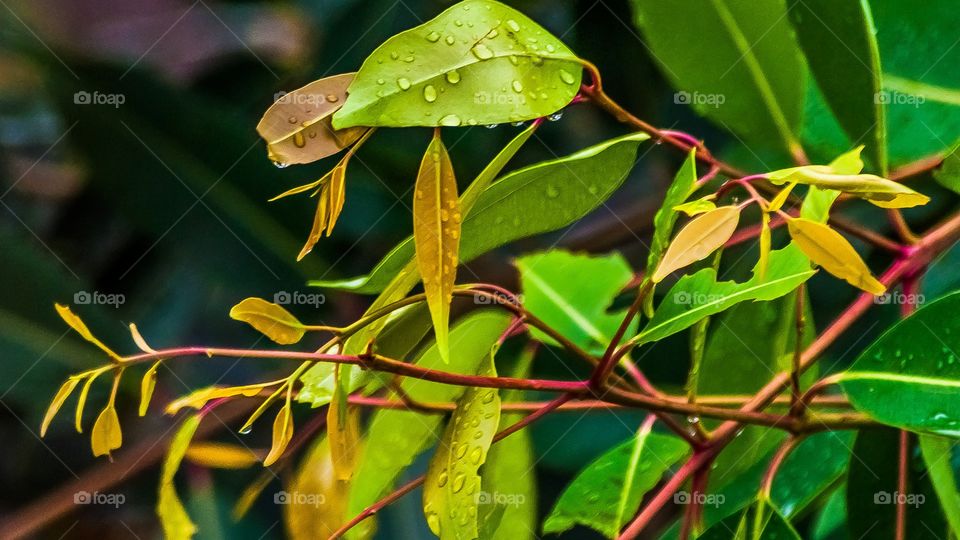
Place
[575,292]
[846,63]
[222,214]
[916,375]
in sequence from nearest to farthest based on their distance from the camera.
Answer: [916,375] < [846,63] < [575,292] < [222,214]

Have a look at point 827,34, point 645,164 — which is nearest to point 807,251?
point 827,34

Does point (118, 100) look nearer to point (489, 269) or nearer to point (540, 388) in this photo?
point (489, 269)

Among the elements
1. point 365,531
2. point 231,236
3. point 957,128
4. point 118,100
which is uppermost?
point 118,100

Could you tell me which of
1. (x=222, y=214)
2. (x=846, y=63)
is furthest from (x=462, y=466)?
(x=222, y=214)

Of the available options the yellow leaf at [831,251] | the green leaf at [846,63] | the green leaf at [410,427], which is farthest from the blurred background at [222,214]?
the yellow leaf at [831,251]

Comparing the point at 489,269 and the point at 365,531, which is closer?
the point at 365,531

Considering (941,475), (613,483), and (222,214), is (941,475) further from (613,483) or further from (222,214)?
(222,214)
